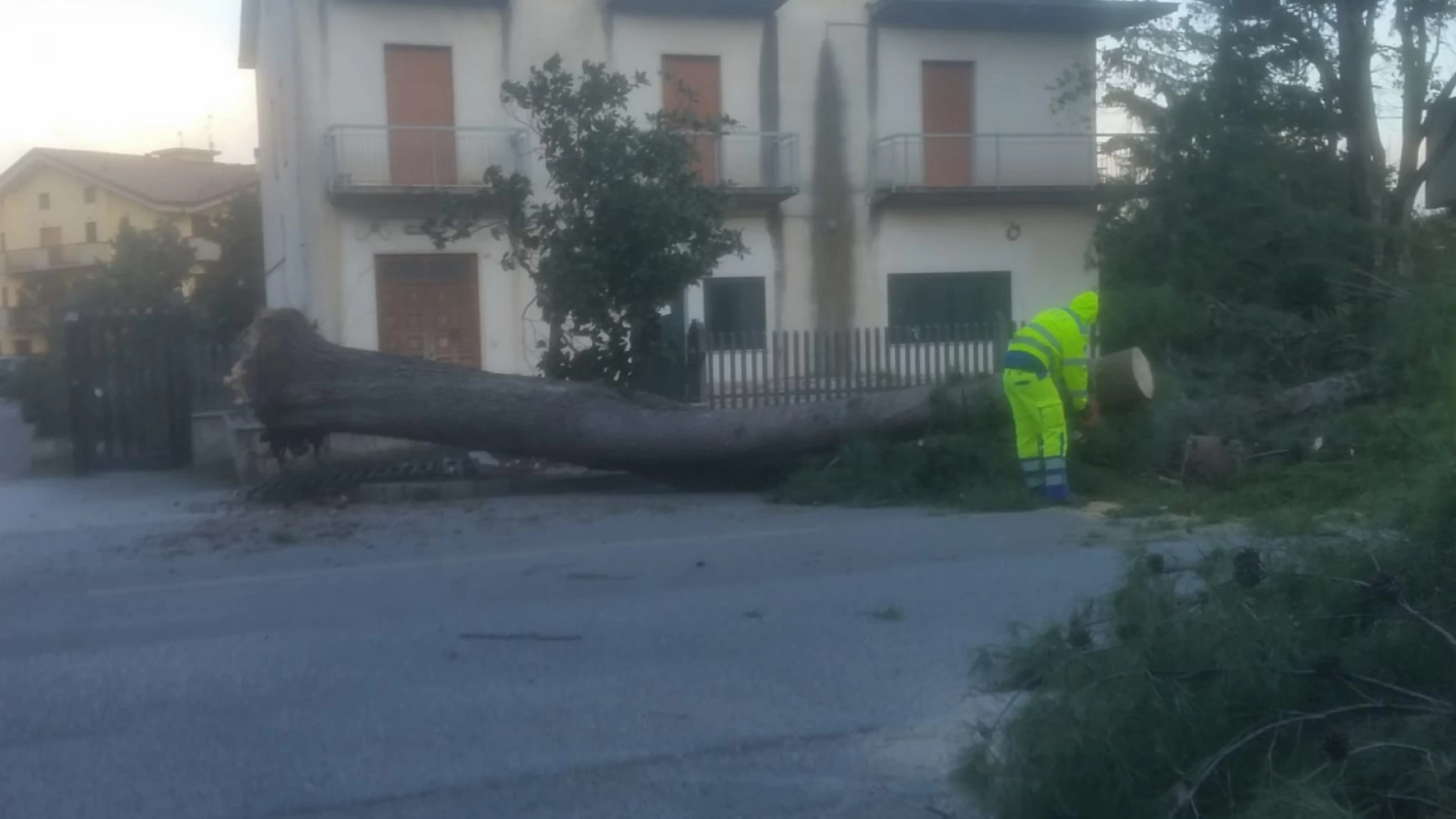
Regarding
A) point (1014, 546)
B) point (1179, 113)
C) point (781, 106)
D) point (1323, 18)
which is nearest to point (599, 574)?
point (1014, 546)

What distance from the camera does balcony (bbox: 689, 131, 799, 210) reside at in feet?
81.9

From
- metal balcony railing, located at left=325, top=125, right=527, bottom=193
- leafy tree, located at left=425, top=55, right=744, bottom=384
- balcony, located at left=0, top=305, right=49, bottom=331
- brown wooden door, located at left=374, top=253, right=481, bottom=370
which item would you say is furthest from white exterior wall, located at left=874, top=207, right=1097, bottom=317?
balcony, located at left=0, top=305, right=49, bottom=331

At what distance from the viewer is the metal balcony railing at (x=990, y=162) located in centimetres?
2594

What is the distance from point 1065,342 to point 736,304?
48.4 ft

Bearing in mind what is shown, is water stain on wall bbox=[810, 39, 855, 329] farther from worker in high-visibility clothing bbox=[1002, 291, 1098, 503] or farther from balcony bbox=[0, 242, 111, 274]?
balcony bbox=[0, 242, 111, 274]

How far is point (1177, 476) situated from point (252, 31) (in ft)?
75.4

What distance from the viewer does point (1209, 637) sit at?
14.1 feet

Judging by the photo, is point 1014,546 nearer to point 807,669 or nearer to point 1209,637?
point 807,669

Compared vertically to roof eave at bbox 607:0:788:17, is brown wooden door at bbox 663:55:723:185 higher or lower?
lower

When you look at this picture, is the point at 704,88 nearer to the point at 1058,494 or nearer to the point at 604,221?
the point at 604,221

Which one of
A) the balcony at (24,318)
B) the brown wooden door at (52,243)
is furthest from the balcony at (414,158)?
the brown wooden door at (52,243)

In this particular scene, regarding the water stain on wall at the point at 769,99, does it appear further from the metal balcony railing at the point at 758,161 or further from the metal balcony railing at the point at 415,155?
the metal balcony railing at the point at 415,155

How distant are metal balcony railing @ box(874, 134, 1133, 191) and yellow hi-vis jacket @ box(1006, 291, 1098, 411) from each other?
14.7 metres

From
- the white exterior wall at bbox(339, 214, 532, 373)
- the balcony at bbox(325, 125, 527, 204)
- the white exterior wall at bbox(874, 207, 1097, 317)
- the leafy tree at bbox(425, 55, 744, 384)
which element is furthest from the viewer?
the white exterior wall at bbox(874, 207, 1097, 317)
